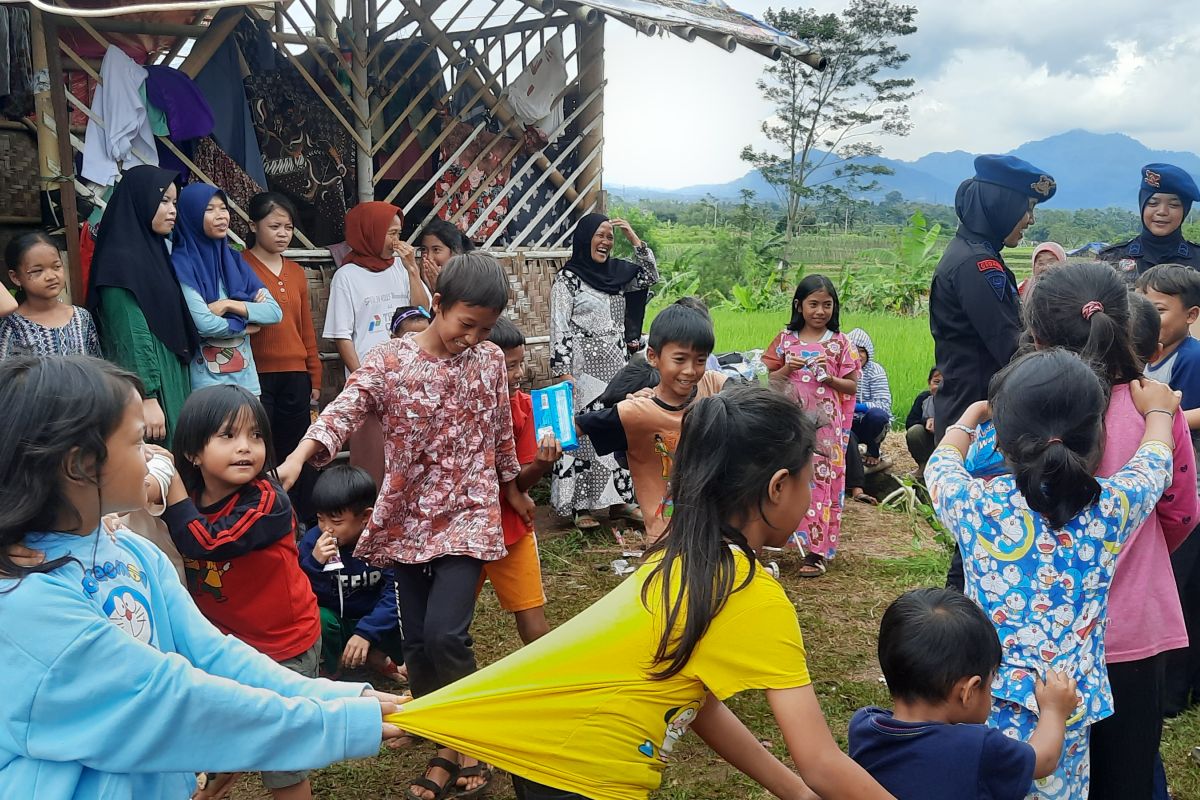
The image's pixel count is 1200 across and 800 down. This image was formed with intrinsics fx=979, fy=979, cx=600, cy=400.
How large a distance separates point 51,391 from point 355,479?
2106 mm

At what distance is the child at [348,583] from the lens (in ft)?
11.6

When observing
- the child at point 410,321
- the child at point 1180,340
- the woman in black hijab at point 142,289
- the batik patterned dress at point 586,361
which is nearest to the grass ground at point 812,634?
the batik patterned dress at point 586,361

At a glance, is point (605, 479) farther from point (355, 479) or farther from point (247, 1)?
point (247, 1)

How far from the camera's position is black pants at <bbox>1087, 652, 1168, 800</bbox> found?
2322 mm

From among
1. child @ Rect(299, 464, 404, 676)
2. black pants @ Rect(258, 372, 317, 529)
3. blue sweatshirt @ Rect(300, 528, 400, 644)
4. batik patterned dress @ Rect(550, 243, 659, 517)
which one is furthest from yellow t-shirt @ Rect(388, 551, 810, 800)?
batik patterned dress @ Rect(550, 243, 659, 517)

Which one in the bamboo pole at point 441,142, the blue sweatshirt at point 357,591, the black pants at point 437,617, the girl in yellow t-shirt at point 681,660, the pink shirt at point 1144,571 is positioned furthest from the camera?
the bamboo pole at point 441,142

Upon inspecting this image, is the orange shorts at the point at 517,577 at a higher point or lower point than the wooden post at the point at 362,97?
lower

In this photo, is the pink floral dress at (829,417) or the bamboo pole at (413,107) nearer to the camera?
the pink floral dress at (829,417)

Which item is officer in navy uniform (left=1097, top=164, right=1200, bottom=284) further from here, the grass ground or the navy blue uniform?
the grass ground

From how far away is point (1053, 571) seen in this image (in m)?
2.12

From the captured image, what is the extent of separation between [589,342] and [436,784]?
136 inches

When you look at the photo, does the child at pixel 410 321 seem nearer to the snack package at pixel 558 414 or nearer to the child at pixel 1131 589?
the snack package at pixel 558 414

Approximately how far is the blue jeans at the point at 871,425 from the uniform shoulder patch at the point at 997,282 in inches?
134

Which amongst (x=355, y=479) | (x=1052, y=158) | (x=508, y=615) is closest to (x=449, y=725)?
(x=355, y=479)
